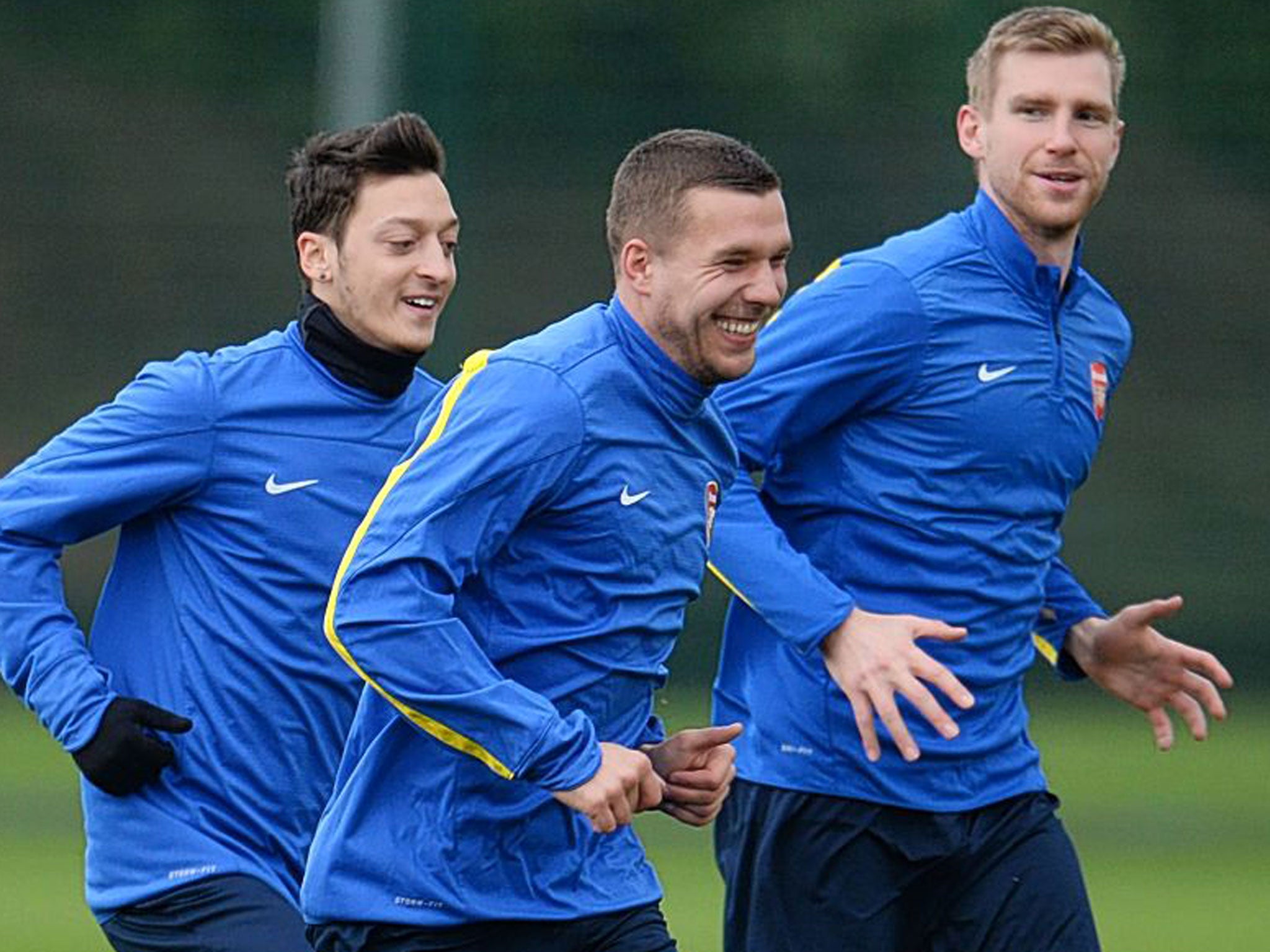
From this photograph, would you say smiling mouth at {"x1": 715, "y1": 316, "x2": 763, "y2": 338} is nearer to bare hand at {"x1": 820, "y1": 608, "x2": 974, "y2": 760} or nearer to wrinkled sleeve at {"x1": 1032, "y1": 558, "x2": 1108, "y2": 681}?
bare hand at {"x1": 820, "y1": 608, "x2": 974, "y2": 760}

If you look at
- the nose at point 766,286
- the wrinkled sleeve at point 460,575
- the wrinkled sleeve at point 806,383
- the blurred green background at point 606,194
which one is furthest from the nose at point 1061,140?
the blurred green background at point 606,194

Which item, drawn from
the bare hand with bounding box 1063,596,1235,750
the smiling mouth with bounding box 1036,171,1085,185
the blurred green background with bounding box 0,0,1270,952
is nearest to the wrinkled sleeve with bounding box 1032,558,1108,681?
the bare hand with bounding box 1063,596,1235,750

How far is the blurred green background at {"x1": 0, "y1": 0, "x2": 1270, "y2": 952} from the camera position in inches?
365

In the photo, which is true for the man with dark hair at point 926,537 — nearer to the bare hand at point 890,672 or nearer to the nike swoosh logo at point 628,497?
the bare hand at point 890,672

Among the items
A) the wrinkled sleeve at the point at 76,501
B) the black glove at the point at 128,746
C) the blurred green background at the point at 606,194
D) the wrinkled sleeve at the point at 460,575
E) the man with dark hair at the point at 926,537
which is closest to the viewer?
the wrinkled sleeve at the point at 460,575

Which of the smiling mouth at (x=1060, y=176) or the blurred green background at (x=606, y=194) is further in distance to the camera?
the blurred green background at (x=606, y=194)

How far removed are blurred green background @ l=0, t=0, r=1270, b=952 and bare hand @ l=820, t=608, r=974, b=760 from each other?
4.47 metres

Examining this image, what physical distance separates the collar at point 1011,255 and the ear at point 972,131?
0.15 meters

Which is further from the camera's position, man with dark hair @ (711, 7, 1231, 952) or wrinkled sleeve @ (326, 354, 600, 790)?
man with dark hair @ (711, 7, 1231, 952)

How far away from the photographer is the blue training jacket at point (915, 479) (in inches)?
194

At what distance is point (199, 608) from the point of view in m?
4.77

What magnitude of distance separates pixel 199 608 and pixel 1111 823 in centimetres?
526

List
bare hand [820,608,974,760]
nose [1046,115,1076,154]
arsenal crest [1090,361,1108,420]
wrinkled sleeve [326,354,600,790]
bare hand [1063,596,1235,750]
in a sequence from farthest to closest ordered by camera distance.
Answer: bare hand [1063,596,1235,750]
arsenal crest [1090,361,1108,420]
nose [1046,115,1076,154]
bare hand [820,608,974,760]
wrinkled sleeve [326,354,600,790]

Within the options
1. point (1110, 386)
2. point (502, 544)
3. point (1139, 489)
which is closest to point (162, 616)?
point (502, 544)
